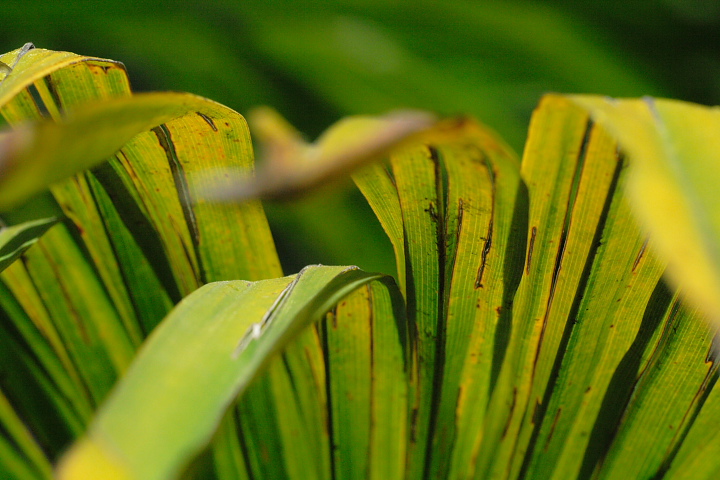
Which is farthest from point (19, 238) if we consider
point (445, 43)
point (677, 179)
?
point (445, 43)

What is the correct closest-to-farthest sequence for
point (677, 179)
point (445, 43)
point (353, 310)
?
point (677, 179) → point (353, 310) → point (445, 43)

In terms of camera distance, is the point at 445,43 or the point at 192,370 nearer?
the point at 192,370

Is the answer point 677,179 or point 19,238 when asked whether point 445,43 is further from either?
point 677,179

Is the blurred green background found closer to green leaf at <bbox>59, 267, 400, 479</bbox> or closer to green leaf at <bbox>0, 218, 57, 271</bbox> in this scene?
green leaf at <bbox>0, 218, 57, 271</bbox>

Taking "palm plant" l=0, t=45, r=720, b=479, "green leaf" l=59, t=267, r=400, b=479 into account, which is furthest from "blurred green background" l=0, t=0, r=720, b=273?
"green leaf" l=59, t=267, r=400, b=479

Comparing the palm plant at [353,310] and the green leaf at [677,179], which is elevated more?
the green leaf at [677,179]

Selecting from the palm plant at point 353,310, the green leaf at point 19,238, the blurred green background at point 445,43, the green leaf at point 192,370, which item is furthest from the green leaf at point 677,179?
the blurred green background at point 445,43

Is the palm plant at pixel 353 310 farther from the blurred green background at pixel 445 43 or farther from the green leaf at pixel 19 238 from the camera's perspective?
the blurred green background at pixel 445 43
